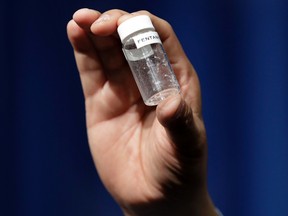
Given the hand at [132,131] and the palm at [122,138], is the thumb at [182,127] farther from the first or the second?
the palm at [122,138]

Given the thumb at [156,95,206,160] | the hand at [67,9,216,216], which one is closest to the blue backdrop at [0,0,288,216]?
the hand at [67,9,216,216]

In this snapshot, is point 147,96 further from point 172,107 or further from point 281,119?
point 281,119

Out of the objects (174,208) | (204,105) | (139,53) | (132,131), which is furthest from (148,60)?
(204,105)

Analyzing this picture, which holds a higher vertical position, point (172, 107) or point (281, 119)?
point (172, 107)

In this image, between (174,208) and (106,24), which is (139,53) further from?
(174,208)

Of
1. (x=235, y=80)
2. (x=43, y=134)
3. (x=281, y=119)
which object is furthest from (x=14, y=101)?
(x=281, y=119)

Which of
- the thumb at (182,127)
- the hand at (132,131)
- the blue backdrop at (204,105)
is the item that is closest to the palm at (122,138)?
the hand at (132,131)

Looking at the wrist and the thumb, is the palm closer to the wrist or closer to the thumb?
the wrist
